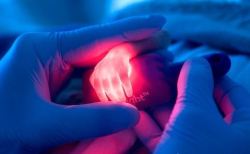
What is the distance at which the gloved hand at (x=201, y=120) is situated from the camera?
1.61ft

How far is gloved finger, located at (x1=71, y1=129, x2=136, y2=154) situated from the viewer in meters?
0.55

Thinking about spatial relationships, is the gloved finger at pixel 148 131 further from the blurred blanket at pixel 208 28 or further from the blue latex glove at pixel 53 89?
the blurred blanket at pixel 208 28

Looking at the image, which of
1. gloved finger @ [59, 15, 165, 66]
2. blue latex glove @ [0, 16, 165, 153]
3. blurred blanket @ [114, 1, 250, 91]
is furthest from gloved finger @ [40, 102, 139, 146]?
blurred blanket @ [114, 1, 250, 91]

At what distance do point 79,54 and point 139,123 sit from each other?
153 millimetres

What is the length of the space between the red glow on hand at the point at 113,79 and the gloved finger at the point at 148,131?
2.0 inches

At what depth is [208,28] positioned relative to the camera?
89 cm

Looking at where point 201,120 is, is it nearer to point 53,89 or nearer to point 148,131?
point 148,131

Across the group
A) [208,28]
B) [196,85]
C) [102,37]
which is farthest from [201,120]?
[208,28]

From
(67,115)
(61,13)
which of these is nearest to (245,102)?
(67,115)

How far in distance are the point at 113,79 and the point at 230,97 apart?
7.4 inches

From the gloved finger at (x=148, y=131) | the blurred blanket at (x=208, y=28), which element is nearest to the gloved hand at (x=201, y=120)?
the gloved finger at (x=148, y=131)

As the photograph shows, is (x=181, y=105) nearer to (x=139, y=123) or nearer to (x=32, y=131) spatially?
(x=139, y=123)

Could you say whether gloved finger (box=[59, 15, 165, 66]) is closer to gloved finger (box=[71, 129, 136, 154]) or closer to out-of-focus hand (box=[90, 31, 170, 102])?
out-of-focus hand (box=[90, 31, 170, 102])

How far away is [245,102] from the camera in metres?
0.58
